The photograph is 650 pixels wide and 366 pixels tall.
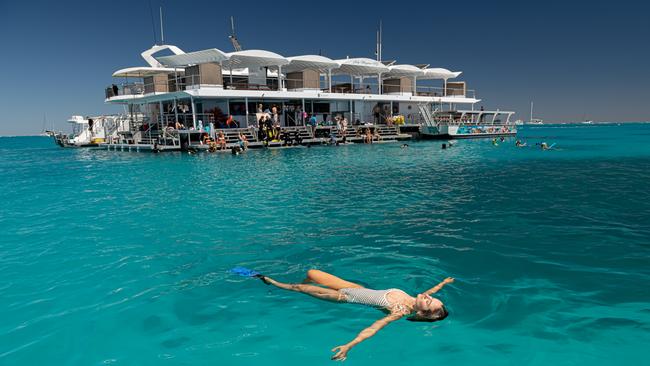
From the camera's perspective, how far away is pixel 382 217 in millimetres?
9820

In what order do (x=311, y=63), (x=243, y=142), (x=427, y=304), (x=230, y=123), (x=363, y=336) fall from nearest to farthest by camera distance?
(x=363, y=336)
(x=427, y=304)
(x=243, y=142)
(x=230, y=123)
(x=311, y=63)

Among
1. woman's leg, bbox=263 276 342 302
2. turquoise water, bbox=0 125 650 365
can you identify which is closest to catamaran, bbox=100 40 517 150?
turquoise water, bbox=0 125 650 365

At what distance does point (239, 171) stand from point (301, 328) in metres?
14.6

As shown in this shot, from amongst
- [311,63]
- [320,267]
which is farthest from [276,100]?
[320,267]

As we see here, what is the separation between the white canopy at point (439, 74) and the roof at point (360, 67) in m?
6.38

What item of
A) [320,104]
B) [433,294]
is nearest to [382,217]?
[433,294]

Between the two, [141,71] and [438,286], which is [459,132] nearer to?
[141,71]

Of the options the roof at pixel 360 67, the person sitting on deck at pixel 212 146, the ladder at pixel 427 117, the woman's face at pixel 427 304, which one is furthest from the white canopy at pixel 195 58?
the woman's face at pixel 427 304

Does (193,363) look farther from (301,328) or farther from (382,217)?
(382,217)

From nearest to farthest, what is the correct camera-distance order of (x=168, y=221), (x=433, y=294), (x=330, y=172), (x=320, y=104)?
(x=433, y=294), (x=168, y=221), (x=330, y=172), (x=320, y=104)

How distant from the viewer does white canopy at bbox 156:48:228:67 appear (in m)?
29.2

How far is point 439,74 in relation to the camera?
148 feet

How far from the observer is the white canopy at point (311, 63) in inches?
1347

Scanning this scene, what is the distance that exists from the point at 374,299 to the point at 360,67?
117 feet
